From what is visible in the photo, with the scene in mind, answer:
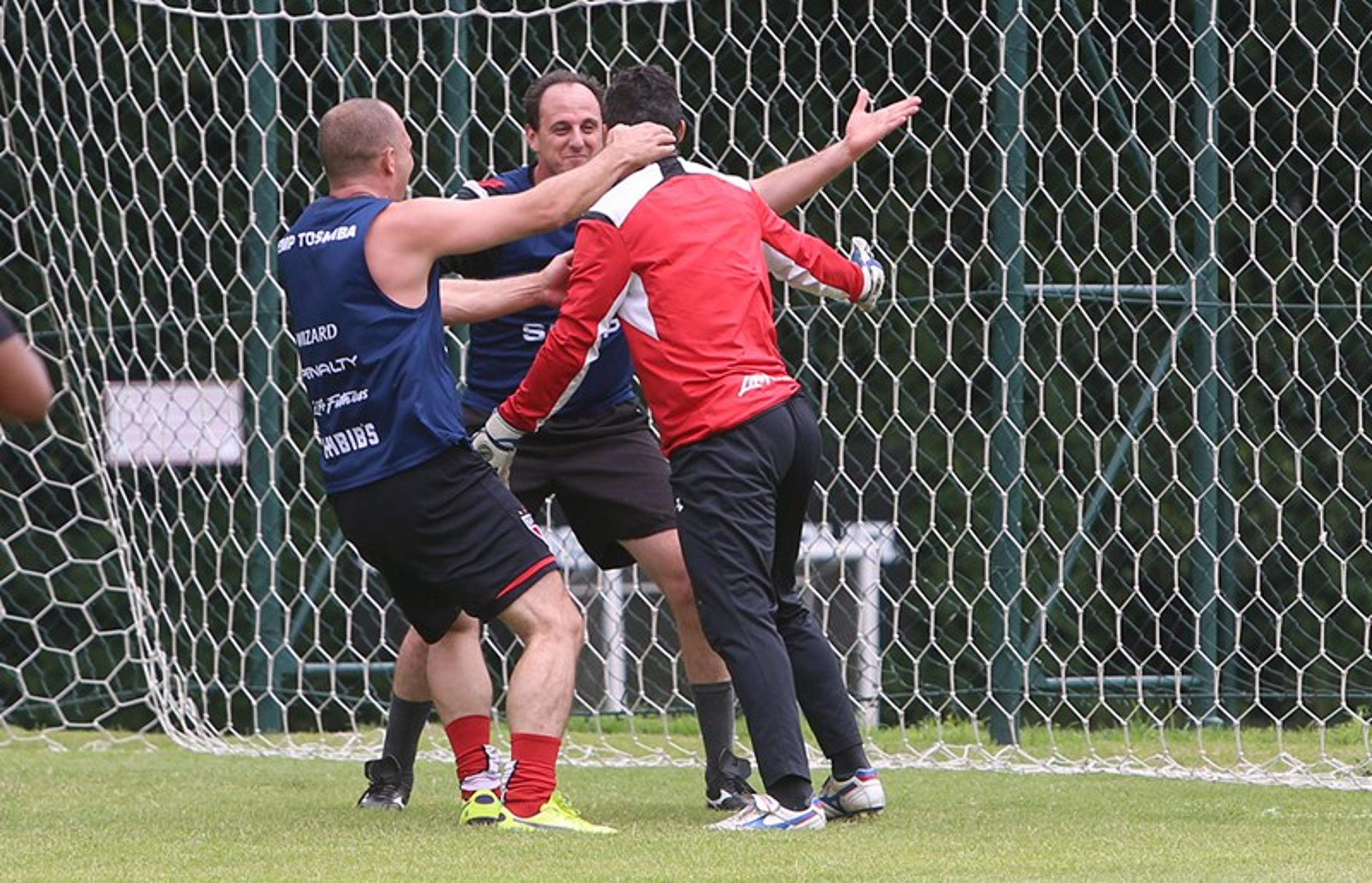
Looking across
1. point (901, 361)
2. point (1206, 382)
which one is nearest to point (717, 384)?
point (1206, 382)

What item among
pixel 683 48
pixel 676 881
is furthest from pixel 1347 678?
pixel 676 881

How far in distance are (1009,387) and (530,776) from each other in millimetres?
2802

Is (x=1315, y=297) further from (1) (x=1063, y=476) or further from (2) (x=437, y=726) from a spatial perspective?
(2) (x=437, y=726)

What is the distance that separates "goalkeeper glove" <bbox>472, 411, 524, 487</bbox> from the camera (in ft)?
16.5

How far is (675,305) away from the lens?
4824 millimetres

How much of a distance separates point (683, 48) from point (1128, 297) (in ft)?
5.60

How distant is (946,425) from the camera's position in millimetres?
7516

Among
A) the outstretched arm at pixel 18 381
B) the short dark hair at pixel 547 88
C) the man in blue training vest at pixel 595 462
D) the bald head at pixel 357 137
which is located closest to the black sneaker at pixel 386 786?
the man in blue training vest at pixel 595 462

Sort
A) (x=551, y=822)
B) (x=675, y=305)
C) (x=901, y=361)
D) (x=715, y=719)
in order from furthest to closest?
(x=901, y=361) < (x=715, y=719) < (x=675, y=305) < (x=551, y=822)

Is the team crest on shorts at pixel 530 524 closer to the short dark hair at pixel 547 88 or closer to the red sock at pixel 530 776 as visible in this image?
the red sock at pixel 530 776

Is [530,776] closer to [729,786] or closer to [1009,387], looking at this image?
[729,786]

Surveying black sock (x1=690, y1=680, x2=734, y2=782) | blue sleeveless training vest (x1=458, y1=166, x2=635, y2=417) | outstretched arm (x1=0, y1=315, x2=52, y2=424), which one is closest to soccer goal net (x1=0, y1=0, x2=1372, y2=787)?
black sock (x1=690, y1=680, x2=734, y2=782)

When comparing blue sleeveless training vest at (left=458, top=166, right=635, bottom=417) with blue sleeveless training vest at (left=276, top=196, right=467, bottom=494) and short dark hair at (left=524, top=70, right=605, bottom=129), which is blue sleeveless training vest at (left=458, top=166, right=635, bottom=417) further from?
blue sleeveless training vest at (left=276, top=196, right=467, bottom=494)

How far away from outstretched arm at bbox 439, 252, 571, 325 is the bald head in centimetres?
33
